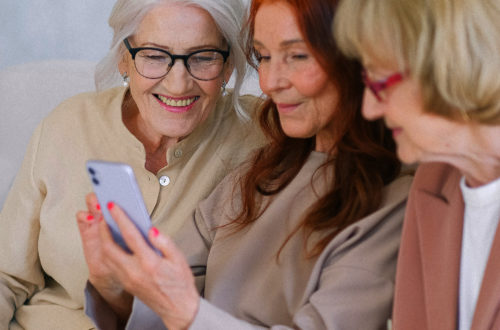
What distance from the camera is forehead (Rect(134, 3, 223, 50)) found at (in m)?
1.65

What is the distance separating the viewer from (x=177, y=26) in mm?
1651

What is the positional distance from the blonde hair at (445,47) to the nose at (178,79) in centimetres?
74

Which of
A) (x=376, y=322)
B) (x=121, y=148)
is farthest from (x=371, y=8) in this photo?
(x=121, y=148)

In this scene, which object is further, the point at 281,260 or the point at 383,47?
the point at 281,260

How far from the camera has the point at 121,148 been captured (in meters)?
1.82

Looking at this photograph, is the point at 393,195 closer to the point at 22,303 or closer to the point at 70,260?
the point at 70,260

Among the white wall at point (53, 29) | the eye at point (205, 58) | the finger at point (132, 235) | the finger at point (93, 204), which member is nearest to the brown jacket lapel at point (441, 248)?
the finger at point (132, 235)

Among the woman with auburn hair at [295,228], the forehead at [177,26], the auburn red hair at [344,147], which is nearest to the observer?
the woman with auburn hair at [295,228]

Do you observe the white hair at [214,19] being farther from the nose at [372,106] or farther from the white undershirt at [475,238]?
the white undershirt at [475,238]

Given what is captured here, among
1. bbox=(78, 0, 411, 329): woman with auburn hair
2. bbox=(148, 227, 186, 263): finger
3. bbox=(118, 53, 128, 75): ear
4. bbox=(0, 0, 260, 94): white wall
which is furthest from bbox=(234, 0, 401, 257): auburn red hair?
bbox=(0, 0, 260, 94): white wall

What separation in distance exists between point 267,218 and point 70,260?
0.59m

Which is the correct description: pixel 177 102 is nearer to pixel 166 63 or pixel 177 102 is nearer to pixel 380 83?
pixel 166 63

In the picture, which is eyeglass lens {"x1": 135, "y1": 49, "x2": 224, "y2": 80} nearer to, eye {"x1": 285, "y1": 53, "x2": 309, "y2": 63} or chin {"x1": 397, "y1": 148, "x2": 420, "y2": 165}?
eye {"x1": 285, "y1": 53, "x2": 309, "y2": 63}

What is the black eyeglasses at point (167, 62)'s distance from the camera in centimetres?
168
